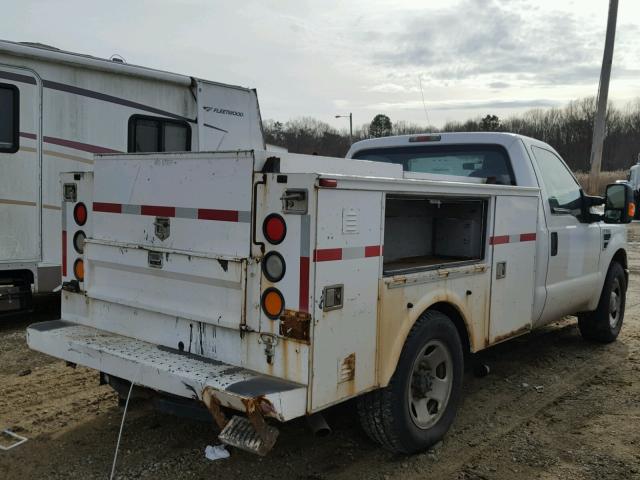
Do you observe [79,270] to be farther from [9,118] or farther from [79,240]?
[9,118]

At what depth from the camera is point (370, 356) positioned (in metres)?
Answer: 3.26

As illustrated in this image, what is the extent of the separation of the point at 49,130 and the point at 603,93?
42.2 ft

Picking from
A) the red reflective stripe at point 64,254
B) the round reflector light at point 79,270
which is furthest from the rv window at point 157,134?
the round reflector light at point 79,270

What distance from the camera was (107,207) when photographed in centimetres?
390

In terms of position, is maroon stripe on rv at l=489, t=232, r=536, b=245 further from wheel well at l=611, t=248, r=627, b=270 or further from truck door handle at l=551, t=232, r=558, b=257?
wheel well at l=611, t=248, r=627, b=270

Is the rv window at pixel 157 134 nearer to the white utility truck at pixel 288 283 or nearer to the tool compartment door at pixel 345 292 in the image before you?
the white utility truck at pixel 288 283

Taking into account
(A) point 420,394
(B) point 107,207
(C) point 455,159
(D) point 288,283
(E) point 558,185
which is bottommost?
(A) point 420,394

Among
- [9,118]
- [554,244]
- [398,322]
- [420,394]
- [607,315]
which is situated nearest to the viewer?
[398,322]

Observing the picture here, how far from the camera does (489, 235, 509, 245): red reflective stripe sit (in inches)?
172

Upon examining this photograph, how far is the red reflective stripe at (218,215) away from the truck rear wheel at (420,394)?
123 cm

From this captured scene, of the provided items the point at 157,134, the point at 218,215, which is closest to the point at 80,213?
the point at 218,215

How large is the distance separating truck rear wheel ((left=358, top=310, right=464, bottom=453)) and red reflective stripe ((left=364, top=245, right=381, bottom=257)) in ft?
2.01

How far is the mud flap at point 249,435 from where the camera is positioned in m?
2.85

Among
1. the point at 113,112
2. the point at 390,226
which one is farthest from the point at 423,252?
the point at 113,112
